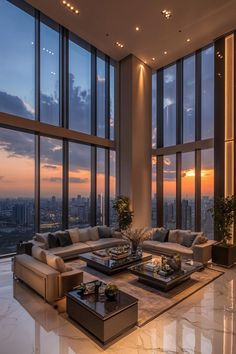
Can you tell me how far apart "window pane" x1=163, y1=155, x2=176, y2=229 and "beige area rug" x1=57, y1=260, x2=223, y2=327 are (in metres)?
3.66

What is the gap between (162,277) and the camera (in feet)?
15.0

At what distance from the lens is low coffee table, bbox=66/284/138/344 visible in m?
3.07

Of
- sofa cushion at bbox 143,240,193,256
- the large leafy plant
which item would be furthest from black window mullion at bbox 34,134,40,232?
the large leafy plant

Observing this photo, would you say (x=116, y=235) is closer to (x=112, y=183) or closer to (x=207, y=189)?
(x=112, y=183)

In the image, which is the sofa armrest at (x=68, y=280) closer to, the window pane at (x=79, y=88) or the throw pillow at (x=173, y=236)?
the throw pillow at (x=173, y=236)

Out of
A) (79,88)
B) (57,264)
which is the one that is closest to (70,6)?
(79,88)

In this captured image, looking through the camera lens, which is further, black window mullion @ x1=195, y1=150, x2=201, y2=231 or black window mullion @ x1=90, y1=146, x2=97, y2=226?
black window mullion @ x1=90, y1=146, x2=97, y2=226

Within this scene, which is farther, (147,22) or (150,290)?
(147,22)

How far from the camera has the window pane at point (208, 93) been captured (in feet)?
27.2

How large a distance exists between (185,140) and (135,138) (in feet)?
6.29

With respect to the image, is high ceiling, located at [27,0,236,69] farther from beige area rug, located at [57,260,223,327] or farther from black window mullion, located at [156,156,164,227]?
beige area rug, located at [57,260,223,327]

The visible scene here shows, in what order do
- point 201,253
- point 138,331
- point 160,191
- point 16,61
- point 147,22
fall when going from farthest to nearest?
point 160,191 < point 147,22 < point 16,61 < point 201,253 < point 138,331

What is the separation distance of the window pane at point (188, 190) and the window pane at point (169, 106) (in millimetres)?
941

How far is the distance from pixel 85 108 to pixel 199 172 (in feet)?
15.9
